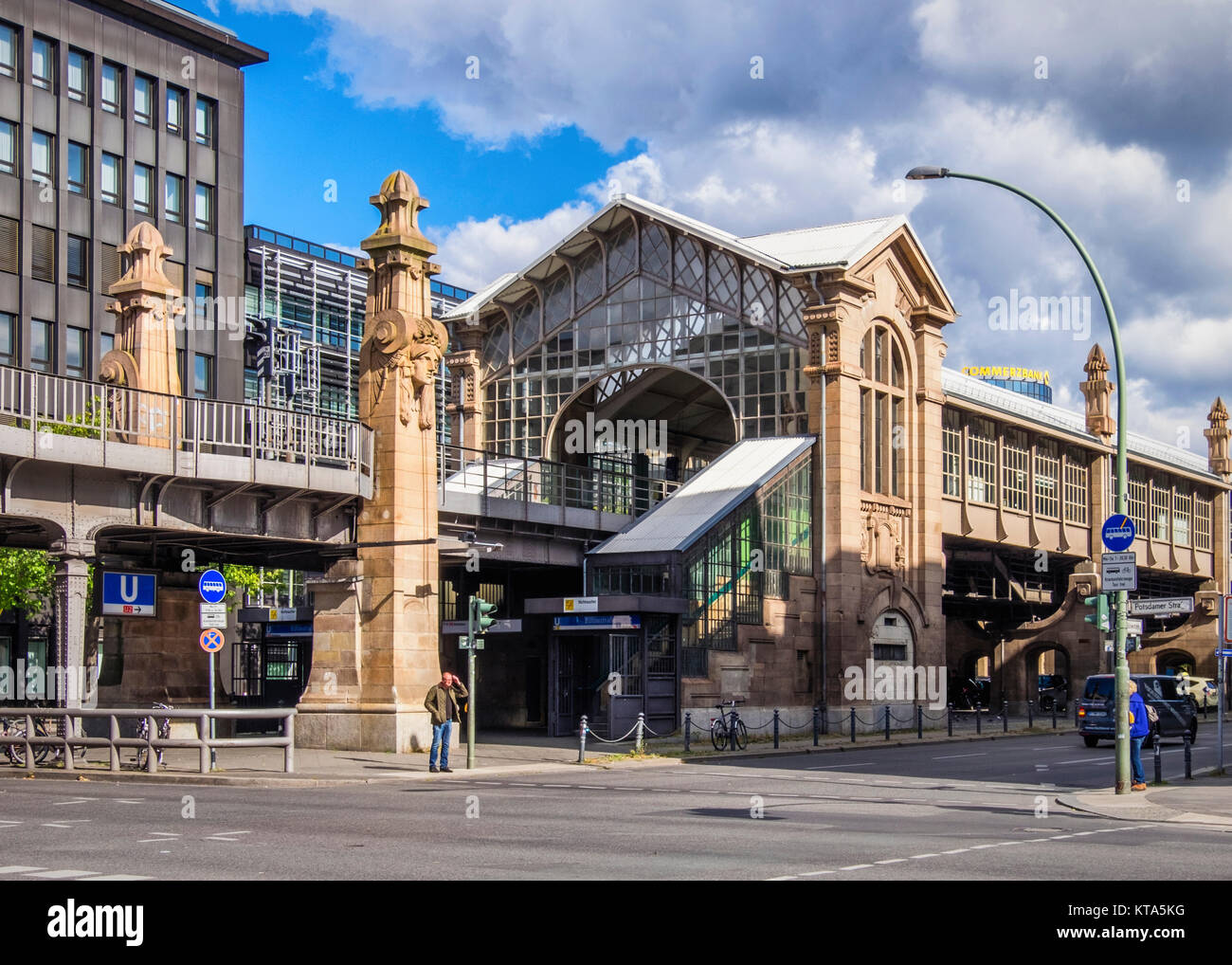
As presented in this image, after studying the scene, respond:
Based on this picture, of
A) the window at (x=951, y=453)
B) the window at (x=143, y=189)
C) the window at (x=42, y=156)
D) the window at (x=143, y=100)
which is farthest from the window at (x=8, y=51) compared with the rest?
the window at (x=951, y=453)

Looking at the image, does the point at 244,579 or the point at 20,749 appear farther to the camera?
the point at 244,579

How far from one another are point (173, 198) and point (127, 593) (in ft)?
133

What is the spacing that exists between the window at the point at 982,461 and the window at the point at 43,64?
3999 centimetres

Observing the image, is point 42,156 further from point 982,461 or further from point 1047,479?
point 1047,479

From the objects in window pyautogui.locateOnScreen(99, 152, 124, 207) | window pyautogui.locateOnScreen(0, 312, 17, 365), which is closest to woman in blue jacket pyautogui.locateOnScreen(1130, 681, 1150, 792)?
window pyautogui.locateOnScreen(0, 312, 17, 365)

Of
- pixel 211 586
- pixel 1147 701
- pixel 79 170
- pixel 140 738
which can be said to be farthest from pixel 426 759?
pixel 79 170

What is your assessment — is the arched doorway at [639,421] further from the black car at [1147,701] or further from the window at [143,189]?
the window at [143,189]

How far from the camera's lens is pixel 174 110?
69.9m

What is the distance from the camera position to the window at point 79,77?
64688 millimetres

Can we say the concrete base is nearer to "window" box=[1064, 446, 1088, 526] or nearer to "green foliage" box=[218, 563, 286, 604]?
"green foliage" box=[218, 563, 286, 604]

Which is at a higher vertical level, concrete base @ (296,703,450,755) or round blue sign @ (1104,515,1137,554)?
round blue sign @ (1104,515,1137,554)

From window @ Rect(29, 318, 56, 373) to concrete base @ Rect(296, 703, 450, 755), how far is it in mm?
34507

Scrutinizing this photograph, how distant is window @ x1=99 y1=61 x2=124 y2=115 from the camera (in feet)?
217
